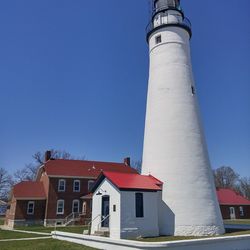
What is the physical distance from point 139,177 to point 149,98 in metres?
5.51

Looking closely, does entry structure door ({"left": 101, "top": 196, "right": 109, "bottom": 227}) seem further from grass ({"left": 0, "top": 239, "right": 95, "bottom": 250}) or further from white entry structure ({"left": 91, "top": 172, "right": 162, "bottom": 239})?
grass ({"left": 0, "top": 239, "right": 95, "bottom": 250})

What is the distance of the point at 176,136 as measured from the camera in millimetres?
17016

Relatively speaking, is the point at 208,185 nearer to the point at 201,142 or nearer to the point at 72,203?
the point at 201,142

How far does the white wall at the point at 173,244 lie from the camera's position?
1155cm

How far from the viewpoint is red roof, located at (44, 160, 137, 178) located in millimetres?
33875

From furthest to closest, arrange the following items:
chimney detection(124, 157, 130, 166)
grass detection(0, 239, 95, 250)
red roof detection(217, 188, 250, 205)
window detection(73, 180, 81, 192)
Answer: chimney detection(124, 157, 130, 166)
red roof detection(217, 188, 250, 205)
window detection(73, 180, 81, 192)
grass detection(0, 239, 95, 250)

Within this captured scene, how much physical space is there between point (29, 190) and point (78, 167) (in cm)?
646

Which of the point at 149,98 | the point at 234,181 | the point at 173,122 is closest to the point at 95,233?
the point at 173,122

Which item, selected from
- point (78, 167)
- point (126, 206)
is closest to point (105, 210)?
point (126, 206)

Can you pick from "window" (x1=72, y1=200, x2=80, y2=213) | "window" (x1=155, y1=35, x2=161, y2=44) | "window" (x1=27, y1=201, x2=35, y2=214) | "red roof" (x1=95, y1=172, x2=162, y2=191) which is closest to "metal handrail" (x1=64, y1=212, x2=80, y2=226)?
"window" (x1=72, y1=200, x2=80, y2=213)

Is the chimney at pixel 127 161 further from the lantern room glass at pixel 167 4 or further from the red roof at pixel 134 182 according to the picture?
the lantern room glass at pixel 167 4

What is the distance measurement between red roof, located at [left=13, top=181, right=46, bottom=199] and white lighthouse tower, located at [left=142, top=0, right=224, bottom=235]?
727 inches

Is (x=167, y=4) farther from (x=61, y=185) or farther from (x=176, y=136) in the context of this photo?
(x=61, y=185)

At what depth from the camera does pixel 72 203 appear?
110ft
